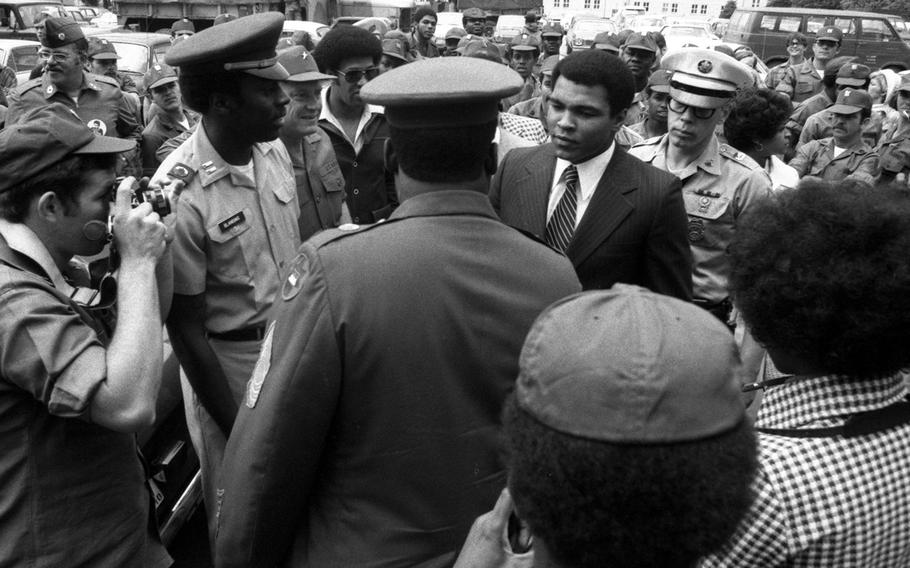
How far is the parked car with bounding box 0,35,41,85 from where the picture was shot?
11.7 m

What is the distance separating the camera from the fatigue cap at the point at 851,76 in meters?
8.52

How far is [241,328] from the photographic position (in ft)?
9.23

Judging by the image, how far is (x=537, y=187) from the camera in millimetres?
3324

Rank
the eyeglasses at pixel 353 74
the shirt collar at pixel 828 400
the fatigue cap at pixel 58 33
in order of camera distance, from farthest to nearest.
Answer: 1. the fatigue cap at pixel 58 33
2. the eyeglasses at pixel 353 74
3. the shirt collar at pixel 828 400

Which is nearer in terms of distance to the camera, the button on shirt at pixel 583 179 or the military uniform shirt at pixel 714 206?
the button on shirt at pixel 583 179

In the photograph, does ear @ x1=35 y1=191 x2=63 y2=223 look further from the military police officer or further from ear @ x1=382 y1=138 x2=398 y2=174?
the military police officer

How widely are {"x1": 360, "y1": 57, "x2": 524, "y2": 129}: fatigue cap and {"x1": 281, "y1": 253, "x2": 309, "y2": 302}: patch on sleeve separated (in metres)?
0.35

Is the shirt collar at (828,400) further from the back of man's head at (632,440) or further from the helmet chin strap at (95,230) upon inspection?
the helmet chin strap at (95,230)

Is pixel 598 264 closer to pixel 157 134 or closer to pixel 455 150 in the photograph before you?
pixel 455 150

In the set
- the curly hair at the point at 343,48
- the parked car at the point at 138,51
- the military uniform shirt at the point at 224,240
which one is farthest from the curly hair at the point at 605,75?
the parked car at the point at 138,51

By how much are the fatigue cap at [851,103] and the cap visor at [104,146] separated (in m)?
6.15

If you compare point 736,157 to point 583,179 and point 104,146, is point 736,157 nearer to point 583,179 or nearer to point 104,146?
point 583,179

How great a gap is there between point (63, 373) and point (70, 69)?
556 centimetres

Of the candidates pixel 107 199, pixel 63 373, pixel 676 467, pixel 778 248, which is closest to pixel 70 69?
pixel 107 199
